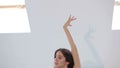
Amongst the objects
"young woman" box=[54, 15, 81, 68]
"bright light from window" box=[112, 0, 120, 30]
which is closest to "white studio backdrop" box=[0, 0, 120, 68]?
"bright light from window" box=[112, 0, 120, 30]

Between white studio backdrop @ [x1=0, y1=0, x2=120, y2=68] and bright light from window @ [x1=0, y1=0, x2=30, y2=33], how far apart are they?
0.29ft

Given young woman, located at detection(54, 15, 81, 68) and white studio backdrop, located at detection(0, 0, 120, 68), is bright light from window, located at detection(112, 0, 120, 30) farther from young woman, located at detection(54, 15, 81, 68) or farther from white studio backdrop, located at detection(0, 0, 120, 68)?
young woman, located at detection(54, 15, 81, 68)

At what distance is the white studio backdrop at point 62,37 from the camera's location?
231 centimetres

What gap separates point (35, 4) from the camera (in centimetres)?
234

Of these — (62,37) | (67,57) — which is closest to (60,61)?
(67,57)

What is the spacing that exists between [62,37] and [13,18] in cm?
62

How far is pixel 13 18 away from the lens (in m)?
2.70

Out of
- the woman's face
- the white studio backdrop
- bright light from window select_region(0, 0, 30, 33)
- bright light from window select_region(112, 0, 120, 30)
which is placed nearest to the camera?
the woman's face

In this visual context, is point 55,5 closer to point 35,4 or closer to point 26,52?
point 35,4

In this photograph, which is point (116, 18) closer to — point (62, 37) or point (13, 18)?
point (62, 37)

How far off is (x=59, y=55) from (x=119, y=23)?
78cm

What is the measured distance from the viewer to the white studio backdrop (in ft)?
7.57

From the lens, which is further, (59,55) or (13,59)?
(13,59)

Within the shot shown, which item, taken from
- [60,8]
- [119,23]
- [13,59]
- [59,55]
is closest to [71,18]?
[60,8]
